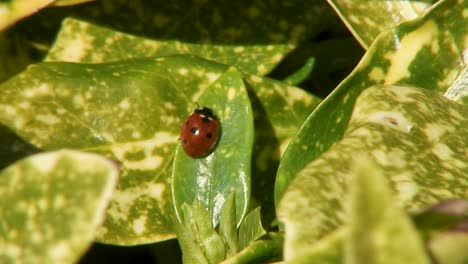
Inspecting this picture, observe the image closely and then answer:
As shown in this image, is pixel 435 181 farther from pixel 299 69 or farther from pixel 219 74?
pixel 299 69

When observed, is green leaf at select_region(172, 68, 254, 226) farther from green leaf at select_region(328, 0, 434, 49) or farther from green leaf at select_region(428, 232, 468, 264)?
green leaf at select_region(428, 232, 468, 264)

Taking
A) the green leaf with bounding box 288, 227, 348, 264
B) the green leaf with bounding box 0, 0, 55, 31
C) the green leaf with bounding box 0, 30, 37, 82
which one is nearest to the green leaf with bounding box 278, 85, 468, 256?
the green leaf with bounding box 288, 227, 348, 264

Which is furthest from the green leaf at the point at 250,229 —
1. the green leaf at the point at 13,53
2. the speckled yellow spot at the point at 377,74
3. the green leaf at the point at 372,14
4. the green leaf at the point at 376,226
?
the green leaf at the point at 13,53

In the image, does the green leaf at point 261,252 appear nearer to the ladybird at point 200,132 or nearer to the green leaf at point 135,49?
the ladybird at point 200,132

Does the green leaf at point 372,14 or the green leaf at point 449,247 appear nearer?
the green leaf at point 449,247

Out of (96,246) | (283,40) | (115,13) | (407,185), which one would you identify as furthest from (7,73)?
(407,185)

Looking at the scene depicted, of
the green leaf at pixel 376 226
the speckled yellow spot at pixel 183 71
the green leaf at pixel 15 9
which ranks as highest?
the green leaf at pixel 376 226

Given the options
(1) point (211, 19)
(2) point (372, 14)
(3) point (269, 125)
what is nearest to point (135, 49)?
(1) point (211, 19)
